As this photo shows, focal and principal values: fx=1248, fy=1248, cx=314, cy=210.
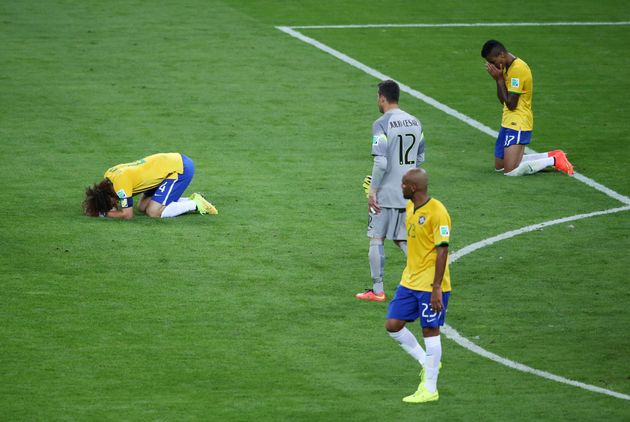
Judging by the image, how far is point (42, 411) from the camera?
34.8 feet

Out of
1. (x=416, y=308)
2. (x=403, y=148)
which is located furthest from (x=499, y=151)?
(x=416, y=308)

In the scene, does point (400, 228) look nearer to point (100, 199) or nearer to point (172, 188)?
point (172, 188)

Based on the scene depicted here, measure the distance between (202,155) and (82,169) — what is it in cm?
203

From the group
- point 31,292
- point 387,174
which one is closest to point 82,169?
point 31,292

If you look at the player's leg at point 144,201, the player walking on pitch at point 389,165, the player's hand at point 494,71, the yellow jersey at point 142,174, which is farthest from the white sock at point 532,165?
the player walking on pitch at point 389,165

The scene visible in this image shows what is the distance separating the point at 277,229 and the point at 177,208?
1.40 metres

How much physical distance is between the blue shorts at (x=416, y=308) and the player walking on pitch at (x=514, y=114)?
27.5 feet

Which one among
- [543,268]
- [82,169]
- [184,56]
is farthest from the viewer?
[184,56]

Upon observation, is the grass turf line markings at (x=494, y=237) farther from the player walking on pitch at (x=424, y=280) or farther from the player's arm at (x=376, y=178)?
the player's arm at (x=376, y=178)

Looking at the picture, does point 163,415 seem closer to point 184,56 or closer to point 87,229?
point 87,229

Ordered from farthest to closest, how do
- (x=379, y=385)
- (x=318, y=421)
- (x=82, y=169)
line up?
(x=82, y=169)
(x=379, y=385)
(x=318, y=421)

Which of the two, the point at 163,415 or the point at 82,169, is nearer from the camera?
the point at 163,415

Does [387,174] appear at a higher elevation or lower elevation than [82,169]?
higher

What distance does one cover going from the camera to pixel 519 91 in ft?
62.2
